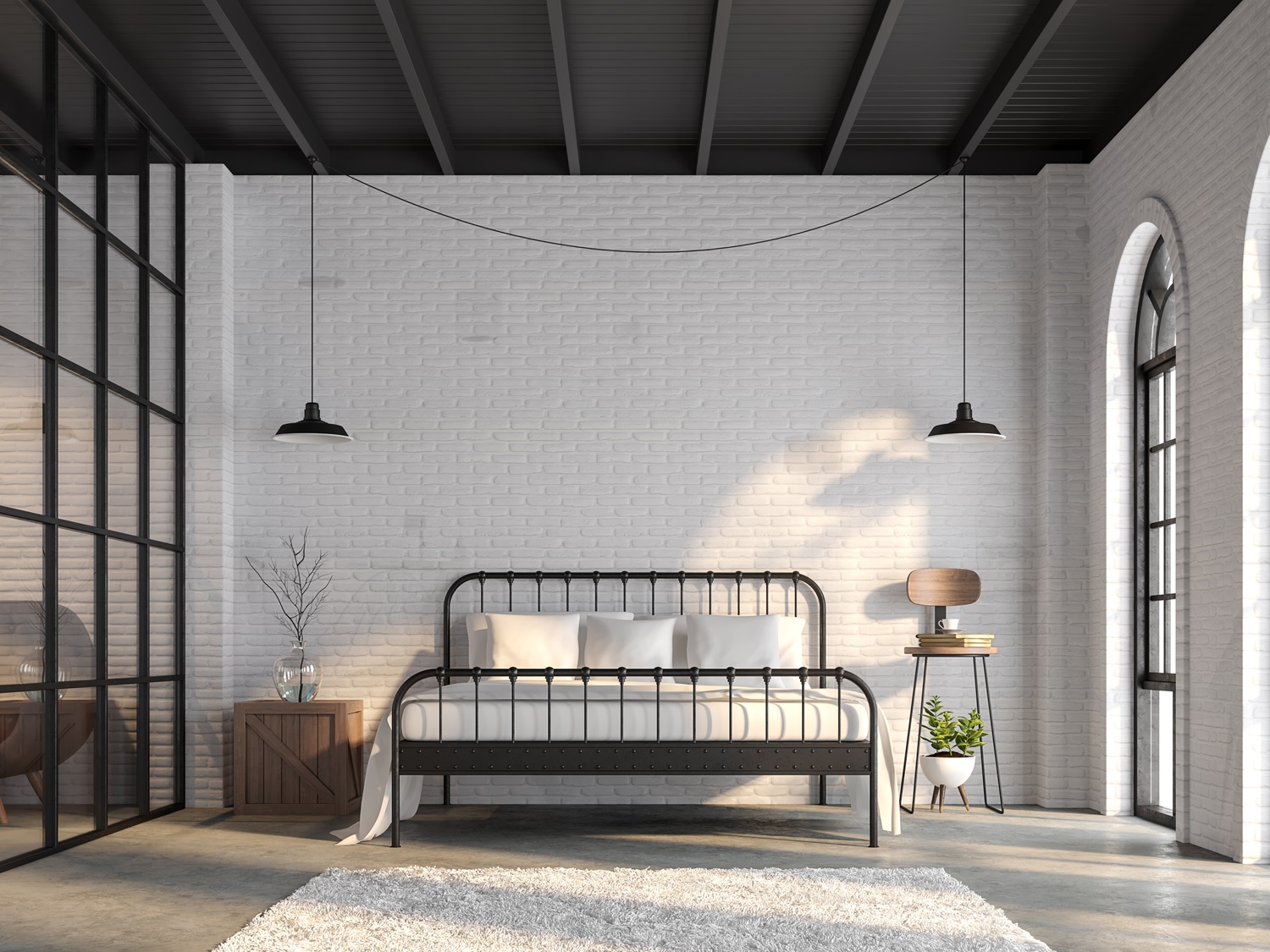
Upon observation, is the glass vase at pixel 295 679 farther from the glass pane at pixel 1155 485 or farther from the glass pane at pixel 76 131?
the glass pane at pixel 1155 485

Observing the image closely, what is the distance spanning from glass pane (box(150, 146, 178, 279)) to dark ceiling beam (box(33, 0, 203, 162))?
121 millimetres

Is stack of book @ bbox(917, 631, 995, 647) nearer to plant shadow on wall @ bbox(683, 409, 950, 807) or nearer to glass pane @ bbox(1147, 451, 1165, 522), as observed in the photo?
plant shadow on wall @ bbox(683, 409, 950, 807)

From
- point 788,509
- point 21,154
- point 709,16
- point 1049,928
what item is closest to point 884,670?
point 788,509

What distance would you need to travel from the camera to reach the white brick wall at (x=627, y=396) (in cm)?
718

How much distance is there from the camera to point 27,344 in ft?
17.1

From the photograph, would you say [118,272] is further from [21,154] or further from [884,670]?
[884,670]

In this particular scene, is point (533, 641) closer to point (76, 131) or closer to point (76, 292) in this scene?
point (76, 292)

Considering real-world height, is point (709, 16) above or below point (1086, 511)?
above

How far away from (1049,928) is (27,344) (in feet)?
15.5

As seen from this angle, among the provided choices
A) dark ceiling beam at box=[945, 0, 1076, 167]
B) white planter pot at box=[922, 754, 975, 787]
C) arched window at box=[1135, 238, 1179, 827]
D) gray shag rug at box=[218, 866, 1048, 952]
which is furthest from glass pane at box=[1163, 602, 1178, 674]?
dark ceiling beam at box=[945, 0, 1076, 167]

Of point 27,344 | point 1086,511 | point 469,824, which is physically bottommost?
point 469,824

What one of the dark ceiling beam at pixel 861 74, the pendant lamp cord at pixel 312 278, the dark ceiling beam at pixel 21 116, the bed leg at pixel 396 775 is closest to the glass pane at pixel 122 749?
the bed leg at pixel 396 775

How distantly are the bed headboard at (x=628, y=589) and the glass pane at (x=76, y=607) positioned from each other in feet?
6.61

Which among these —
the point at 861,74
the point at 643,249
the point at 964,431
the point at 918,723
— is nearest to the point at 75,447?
the point at 643,249
